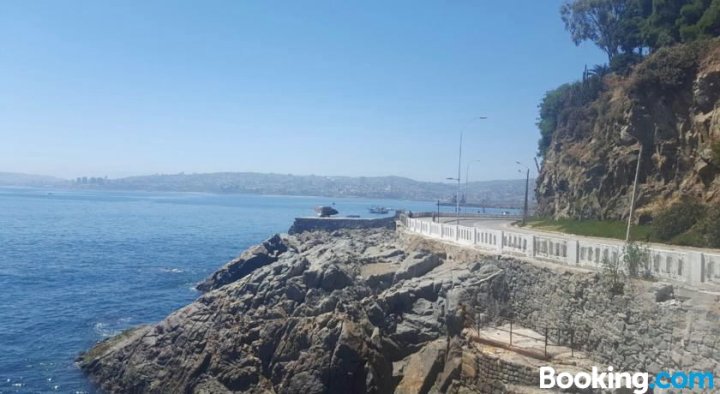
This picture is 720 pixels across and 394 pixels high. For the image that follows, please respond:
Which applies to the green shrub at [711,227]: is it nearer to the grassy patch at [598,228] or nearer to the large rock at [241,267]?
the grassy patch at [598,228]

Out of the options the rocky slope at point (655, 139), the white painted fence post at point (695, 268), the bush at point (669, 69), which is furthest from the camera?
the bush at point (669, 69)

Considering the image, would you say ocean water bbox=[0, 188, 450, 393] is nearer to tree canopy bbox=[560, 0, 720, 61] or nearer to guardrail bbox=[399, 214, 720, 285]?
guardrail bbox=[399, 214, 720, 285]

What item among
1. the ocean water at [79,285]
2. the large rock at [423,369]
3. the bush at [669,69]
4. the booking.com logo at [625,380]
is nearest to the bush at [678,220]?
the bush at [669,69]

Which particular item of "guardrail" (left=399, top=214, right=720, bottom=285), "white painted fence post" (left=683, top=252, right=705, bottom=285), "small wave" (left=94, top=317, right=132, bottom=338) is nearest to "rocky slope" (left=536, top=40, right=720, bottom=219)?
"guardrail" (left=399, top=214, right=720, bottom=285)

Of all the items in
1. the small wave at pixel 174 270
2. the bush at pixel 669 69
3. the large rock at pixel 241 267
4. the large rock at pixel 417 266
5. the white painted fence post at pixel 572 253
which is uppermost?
the bush at pixel 669 69

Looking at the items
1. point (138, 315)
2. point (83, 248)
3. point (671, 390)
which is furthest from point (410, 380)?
point (83, 248)

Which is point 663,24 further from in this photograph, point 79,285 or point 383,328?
point 79,285

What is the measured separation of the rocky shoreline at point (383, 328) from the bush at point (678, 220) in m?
8.52

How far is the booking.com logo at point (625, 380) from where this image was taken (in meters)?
12.0

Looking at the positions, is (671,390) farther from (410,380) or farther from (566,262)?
(410,380)

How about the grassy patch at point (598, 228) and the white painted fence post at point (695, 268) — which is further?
the grassy patch at point (598, 228)

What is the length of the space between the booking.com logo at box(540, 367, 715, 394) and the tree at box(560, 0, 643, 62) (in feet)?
109

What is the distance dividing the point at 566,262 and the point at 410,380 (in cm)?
618

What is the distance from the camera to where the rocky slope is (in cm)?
2664
